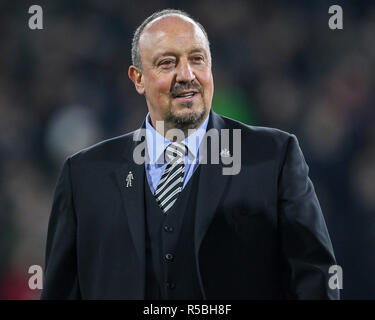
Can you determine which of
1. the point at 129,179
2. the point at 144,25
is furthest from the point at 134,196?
the point at 144,25

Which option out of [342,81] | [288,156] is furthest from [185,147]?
[342,81]

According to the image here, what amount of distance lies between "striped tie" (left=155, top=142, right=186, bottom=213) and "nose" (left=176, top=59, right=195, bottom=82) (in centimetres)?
20

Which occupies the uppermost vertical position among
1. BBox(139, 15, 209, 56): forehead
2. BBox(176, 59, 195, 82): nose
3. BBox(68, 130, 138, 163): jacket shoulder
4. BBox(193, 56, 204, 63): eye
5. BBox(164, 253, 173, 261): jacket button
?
BBox(139, 15, 209, 56): forehead

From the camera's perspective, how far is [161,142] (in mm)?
2238

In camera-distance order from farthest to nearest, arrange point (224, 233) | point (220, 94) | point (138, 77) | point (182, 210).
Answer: point (220, 94)
point (138, 77)
point (182, 210)
point (224, 233)

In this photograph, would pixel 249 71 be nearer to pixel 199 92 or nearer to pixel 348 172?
pixel 348 172

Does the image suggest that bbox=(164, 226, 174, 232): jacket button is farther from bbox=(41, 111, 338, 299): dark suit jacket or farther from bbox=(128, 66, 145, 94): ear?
bbox=(128, 66, 145, 94): ear

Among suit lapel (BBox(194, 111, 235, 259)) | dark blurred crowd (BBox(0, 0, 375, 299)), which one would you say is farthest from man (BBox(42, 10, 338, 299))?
dark blurred crowd (BBox(0, 0, 375, 299))

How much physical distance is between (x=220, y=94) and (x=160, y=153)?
224 cm

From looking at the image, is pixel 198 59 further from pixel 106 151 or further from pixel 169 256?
pixel 169 256

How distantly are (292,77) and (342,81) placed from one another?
0.31m

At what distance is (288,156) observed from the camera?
2064 millimetres

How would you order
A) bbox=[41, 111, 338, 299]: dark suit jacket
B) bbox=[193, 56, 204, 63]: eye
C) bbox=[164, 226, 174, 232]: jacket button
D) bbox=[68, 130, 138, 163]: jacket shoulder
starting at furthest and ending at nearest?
bbox=[68, 130, 138, 163]: jacket shoulder, bbox=[193, 56, 204, 63]: eye, bbox=[164, 226, 174, 232]: jacket button, bbox=[41, 111, 338, 299]: dark suit jacket

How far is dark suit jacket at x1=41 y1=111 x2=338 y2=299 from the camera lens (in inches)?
77.0
